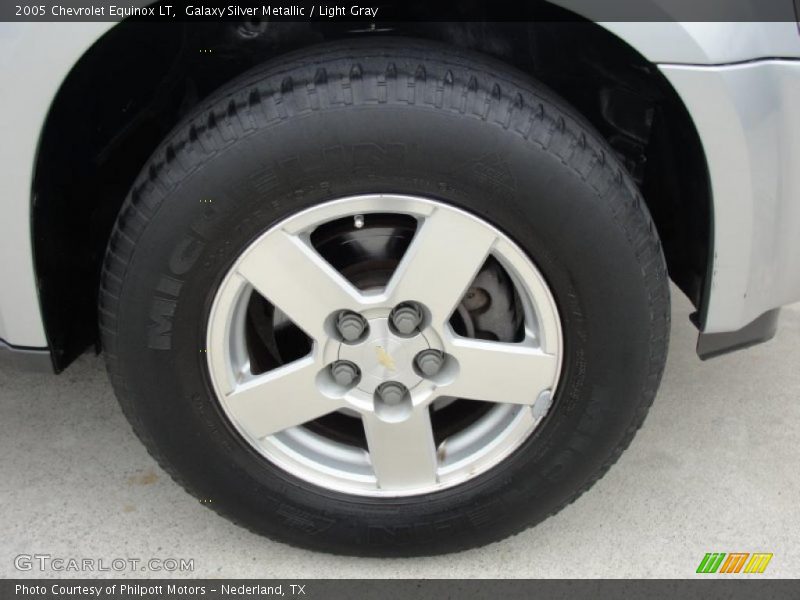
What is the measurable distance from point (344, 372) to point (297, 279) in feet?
0.73

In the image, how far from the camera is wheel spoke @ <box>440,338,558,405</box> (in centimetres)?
158

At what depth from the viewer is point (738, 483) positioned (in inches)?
79.8

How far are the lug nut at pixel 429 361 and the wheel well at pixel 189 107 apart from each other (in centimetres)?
54

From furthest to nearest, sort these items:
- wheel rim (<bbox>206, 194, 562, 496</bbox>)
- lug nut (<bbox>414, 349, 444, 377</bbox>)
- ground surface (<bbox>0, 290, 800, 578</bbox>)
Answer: ground surface (<bbox>0, 290, 800, 578</bbox>)
lug nut (<bbox>414, 349, 444, 377</bbox>)
wheel rim (<bbox>206, 194, 562, 496</bbox>)

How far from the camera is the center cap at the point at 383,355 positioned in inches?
61.4

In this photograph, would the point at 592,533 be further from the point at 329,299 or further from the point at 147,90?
the point at 147,90

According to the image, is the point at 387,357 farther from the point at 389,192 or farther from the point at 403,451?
the point at 389,192

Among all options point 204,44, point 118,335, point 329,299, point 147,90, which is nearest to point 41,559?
point 118,335

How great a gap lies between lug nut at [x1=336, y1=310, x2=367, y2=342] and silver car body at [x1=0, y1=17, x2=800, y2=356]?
59 cm

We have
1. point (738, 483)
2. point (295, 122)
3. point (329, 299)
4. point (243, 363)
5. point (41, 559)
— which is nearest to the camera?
point (295, 122)

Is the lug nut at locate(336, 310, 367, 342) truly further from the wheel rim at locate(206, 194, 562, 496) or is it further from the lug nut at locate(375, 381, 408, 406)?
the lug nut at locate(375, 381, 408, 406)

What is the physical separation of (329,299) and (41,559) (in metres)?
0.92

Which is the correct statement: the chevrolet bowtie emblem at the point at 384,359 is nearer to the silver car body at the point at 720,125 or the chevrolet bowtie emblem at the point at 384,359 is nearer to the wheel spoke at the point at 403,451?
the wheel spoke at the point at 403,451

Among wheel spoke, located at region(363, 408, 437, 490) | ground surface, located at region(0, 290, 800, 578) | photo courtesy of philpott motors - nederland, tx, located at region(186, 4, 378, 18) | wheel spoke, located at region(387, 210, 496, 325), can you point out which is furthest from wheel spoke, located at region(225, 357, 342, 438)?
photo courtesy of philpott motors - nederland, tx, located at region(186, 4, 378, 18)
